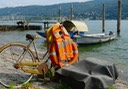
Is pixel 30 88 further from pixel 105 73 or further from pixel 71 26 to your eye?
pixel 71 26

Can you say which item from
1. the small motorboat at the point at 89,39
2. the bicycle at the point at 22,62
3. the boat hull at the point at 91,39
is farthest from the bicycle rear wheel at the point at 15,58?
the boat hull at the point at 91,39

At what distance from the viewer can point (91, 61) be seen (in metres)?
7.56

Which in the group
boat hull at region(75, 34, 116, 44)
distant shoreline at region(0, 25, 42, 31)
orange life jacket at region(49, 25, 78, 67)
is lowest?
distant shoreline at region(0, 25, 42, 31)

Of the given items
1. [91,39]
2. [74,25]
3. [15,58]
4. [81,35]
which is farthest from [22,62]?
[91,39]

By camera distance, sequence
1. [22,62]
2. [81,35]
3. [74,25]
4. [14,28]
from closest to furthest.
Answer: [22,62]
[74,25]
[81,35]
[14,28]

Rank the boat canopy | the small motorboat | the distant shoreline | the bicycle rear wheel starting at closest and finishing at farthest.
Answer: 1. the bicycle rear wheel
2. the boat canopy
3. the small motorboat
4. the distant shoreline

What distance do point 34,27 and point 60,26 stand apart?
180 ft

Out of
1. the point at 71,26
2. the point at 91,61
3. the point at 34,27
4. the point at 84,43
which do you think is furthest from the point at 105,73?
the point at 34,27

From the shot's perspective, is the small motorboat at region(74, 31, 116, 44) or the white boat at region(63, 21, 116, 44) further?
the small motorboat at region(74, 31, 116, 44)

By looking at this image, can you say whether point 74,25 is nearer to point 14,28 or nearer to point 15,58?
point 15,58

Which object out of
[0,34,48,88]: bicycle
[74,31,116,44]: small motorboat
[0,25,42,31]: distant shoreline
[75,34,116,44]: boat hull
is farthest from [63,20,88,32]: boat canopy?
[0,25,42,31]: distant shoreline

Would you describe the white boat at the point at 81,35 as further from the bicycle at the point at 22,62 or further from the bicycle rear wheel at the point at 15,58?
the bicycle at the point at 22,62

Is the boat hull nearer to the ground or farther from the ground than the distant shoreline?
farther from the ground

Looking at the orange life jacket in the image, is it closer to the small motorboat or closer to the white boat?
the white boat
